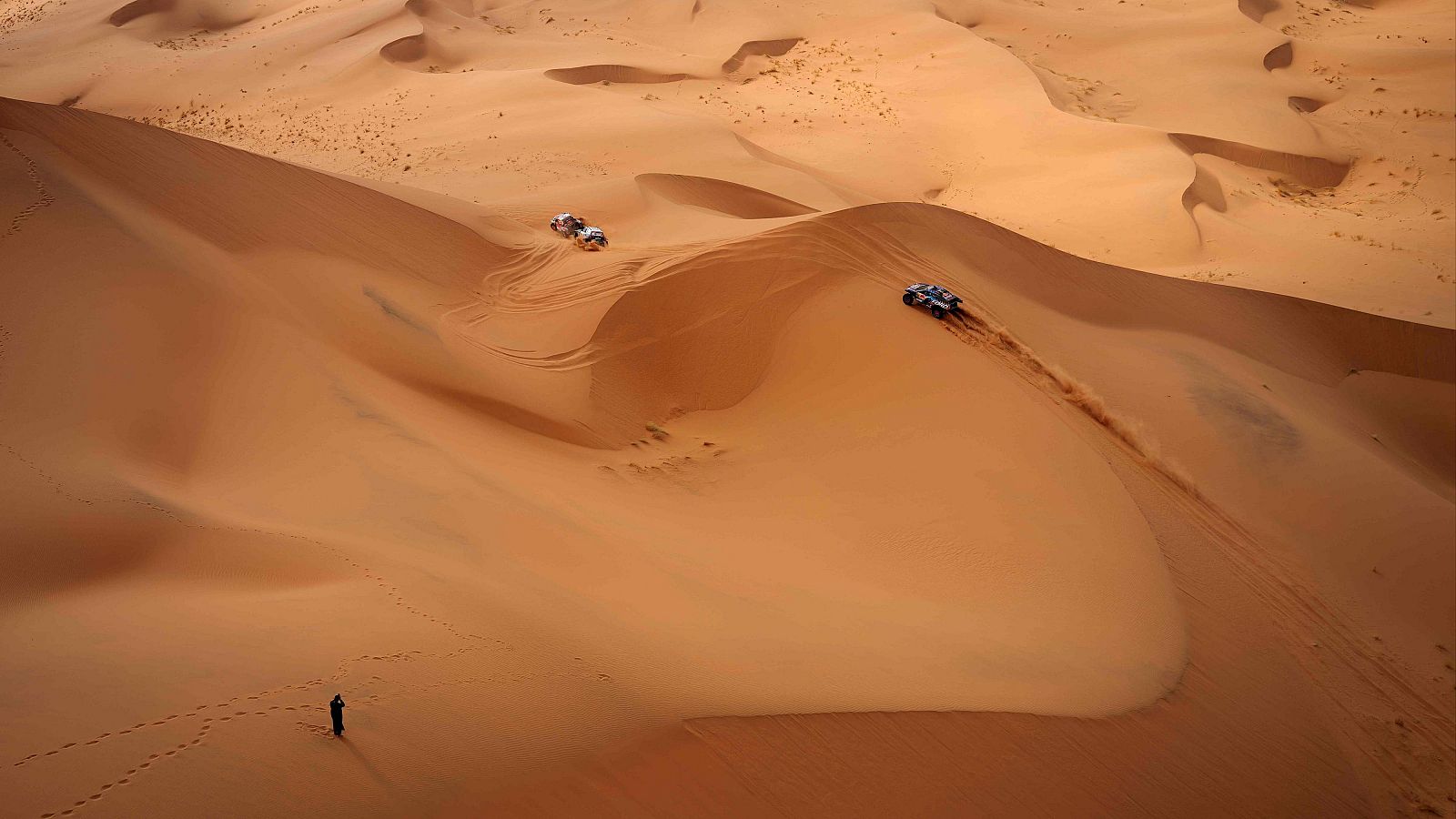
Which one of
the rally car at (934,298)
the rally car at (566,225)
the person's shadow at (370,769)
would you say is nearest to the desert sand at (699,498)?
the person's shadow at (370,769)

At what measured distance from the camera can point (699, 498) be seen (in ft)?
22.5

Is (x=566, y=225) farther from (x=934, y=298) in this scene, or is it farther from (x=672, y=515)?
(x=672, y=515)

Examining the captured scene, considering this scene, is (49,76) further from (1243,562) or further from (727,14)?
(1243,562)

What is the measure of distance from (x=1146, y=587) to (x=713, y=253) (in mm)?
5142

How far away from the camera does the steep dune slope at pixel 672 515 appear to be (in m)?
4.04

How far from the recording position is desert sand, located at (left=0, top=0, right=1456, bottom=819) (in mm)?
4062

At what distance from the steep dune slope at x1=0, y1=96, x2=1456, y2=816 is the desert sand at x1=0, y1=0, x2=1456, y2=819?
3cm

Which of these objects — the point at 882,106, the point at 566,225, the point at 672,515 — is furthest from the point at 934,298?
the point at 882,106

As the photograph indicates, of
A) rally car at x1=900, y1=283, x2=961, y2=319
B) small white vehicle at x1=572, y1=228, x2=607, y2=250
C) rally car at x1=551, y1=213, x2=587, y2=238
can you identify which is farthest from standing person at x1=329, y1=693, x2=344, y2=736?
rally car at x1=551, y1=213, x2=587, y2=238

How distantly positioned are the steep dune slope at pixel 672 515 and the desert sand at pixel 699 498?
3 cm

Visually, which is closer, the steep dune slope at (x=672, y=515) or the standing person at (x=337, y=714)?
the standing person at (x=337, y=714)

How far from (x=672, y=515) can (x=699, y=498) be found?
0.44 metres

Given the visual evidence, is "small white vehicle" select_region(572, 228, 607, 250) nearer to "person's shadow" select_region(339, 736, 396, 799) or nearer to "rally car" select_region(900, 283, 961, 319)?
"rally car" select_region(900, 283, 961, 319)

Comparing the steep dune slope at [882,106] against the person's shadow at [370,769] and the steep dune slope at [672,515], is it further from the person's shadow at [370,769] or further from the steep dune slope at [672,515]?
the person's shadow at [370,769]
